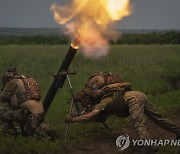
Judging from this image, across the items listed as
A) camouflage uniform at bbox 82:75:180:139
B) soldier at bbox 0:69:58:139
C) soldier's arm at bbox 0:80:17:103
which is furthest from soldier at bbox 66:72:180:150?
soldier's arm at bbox 0:80:17:103

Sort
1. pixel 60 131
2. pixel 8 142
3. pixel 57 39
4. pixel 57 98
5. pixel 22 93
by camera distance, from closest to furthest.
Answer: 1. pixel 8 142
2. pixel 22 93
3. pixel 60 131
4. pixel 57 98
5. pixel 57 39

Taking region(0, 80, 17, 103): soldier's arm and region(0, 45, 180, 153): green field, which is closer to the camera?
region(0, 45, 180, 153): green field

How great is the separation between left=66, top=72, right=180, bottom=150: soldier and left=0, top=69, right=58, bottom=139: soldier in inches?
33.7

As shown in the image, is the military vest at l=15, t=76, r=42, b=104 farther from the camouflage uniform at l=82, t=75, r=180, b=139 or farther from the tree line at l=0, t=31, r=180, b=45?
the tree line at l=0, t=31, r=180, b=45

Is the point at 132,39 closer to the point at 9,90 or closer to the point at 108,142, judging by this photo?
the point at 108,142

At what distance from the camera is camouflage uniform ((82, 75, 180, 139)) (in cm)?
833

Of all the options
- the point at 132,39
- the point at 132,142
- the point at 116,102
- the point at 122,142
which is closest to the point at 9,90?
the point at 116,102

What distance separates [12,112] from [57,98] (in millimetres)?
5077

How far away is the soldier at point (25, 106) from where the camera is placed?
30.3 ft

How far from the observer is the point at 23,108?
9.29 m

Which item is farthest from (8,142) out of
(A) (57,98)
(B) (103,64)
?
(B) (103,64)

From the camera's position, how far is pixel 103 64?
80.0 ft

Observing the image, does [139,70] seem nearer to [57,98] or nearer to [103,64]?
[103,64]

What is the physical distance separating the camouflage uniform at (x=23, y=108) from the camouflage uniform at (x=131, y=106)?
1.31 metres
